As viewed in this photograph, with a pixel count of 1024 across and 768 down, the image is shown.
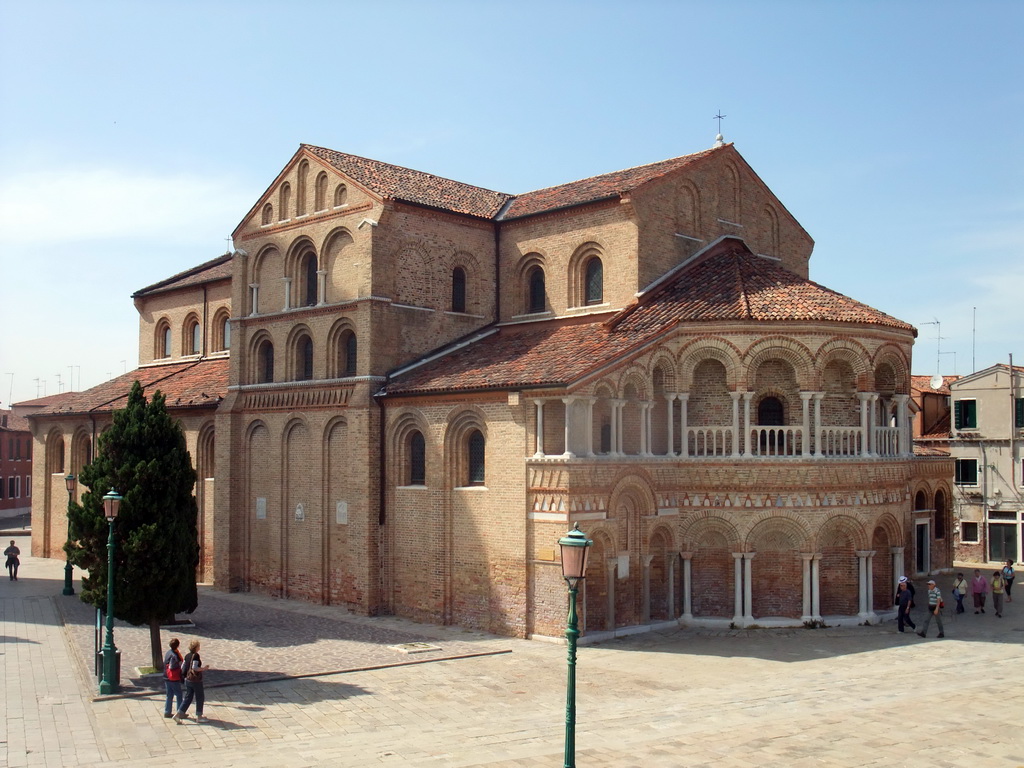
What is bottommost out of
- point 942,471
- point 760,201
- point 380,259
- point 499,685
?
point 499,685

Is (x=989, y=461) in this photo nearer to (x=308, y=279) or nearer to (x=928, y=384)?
(x=928, y=384)

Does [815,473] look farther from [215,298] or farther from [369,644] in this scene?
[215,298]

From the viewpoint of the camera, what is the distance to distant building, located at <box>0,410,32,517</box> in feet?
216

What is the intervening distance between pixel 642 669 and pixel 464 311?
13160 mm

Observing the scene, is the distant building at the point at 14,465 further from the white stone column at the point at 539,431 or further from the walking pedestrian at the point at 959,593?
the walking pedestrian at the point at 959,593

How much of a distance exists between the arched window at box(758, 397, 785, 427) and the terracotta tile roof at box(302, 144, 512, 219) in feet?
33.7

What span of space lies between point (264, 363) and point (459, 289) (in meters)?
6.88

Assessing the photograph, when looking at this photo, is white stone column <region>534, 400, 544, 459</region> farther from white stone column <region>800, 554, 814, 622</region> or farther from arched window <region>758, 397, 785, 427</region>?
white stone column <region>800, 554, 814, 622</region>

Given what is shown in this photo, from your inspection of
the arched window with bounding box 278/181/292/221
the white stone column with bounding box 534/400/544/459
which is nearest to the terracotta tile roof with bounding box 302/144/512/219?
the arched window with bounding box 278/181/292/221

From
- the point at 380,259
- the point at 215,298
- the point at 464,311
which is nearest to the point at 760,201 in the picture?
the point at 464,311

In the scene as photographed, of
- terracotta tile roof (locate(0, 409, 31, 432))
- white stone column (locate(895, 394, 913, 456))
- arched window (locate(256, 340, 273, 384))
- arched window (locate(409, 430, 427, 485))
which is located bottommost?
arched window (locate(409, 430, 427, 485))

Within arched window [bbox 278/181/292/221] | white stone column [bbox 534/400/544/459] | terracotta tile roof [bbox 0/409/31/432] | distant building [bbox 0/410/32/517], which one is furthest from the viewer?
terracotta tile roof [bbox 0/409/31/432]

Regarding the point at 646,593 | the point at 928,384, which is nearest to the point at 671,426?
the point at 646,593

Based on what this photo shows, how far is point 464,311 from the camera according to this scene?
1160 inches
